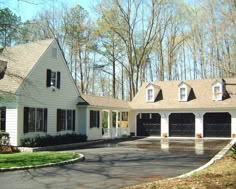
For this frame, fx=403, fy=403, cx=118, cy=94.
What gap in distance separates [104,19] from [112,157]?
3032 cm

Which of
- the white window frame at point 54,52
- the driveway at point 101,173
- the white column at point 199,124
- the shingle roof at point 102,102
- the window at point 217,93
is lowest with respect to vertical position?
the driveway at point 101,173

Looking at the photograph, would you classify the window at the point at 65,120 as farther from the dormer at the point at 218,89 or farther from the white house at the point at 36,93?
the dormer at the point at 218,89

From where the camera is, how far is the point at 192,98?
37.6 metres

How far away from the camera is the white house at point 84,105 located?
2364 cm

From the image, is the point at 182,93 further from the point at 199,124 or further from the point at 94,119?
the point at 94,119

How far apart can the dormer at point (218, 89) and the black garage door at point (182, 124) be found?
2.74 metres

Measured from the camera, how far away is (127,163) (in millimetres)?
15945

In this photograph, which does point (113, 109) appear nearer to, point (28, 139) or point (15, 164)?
point (28, 139)

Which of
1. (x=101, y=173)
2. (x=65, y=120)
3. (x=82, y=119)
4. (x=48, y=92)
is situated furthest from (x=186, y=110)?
(x=101, y=173)

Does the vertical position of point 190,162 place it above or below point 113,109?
below

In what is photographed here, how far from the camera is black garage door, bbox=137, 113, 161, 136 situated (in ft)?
124

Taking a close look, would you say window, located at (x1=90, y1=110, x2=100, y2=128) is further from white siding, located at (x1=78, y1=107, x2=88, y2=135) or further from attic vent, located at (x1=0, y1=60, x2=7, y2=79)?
attic vent, located at (x1=0, y1=60, x2=7, y2=79)

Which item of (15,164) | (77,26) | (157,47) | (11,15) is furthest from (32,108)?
(157,47)

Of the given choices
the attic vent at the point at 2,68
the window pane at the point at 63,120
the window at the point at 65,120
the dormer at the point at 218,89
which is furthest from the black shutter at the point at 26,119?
the dormer at the point at 218,89
